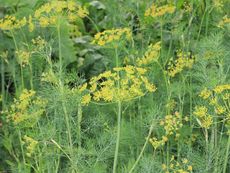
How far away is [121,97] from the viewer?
8.31 ft

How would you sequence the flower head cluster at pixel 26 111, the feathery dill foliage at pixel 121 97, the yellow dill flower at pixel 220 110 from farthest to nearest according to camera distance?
1. the flower head cluster at pixel 26 111
2. the feathery dill foliage at pixel 121 97
3. the yellow dill flower at pixel 220 110

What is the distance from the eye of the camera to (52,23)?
9.79 ft

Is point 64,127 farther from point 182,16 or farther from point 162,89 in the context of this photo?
point 182,16

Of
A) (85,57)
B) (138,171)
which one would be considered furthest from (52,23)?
(85,57)

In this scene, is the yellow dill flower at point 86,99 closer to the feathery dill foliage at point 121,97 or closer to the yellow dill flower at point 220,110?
the feathery dill foliage at point 121,97

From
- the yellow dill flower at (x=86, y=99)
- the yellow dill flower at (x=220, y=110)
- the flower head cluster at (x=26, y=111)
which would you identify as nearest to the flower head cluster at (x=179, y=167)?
the yellow dill flower at (x=220, y=110)

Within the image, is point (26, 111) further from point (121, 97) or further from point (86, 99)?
point (121, 97)

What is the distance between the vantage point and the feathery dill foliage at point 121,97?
2.77 meters

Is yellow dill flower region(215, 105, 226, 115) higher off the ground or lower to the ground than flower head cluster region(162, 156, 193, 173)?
higher

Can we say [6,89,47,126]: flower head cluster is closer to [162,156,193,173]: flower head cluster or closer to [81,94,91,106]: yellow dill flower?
[81,94,91,106]: yellow dill flower

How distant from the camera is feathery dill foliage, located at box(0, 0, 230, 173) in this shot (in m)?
2.77

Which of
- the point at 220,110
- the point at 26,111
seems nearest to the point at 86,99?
the point at 26,111

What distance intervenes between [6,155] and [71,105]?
3.51ft

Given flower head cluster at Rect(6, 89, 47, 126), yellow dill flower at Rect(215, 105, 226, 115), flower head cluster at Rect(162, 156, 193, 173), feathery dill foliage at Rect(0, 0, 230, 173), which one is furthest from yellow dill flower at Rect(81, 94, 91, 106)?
yellow dill flower at Rect(215, 105, 226, 115)
